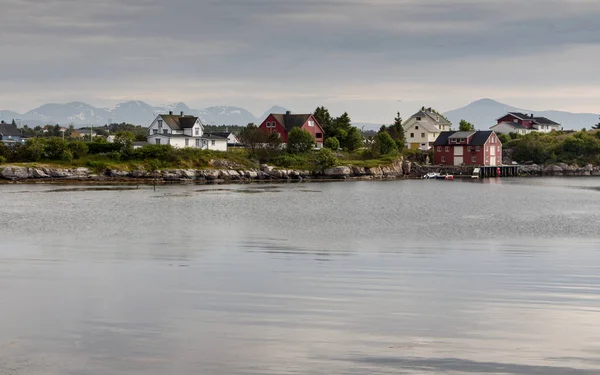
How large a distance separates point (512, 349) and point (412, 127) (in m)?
102

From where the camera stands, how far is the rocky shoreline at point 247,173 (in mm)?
66875

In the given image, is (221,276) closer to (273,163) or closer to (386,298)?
(386,298)

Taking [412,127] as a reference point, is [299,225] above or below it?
below

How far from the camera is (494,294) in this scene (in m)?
18.6

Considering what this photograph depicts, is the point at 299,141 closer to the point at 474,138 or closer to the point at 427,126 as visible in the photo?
the point at 474,138

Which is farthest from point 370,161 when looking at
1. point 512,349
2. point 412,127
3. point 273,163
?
point 512,349

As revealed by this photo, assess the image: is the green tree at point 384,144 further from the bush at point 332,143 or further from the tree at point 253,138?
the tree at point 253,138

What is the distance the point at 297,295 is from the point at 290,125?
76.2m

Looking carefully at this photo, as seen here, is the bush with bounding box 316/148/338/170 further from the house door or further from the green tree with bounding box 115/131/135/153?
the green tree with bounding box 115/131/135/153

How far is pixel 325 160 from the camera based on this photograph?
84.2 m

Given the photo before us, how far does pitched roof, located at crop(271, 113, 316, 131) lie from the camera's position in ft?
305

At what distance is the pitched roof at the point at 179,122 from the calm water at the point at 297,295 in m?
46.1

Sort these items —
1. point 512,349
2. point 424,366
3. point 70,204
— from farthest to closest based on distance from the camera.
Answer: point 70,204, point 512,349, point 424,366


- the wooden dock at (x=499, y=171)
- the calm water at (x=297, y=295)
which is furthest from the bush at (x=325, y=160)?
the calm water at (x=297, y=295)
